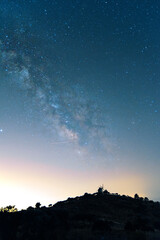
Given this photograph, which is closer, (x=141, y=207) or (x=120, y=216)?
(x=120, y=216)

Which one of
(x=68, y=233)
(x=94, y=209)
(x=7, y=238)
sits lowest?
(x=7, y=238)

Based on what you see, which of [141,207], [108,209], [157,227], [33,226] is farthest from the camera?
[141,207]

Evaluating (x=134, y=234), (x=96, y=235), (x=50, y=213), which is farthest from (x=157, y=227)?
(x=50, y=213)

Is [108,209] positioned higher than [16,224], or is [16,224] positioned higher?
[108,209]

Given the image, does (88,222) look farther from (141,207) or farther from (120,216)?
(141,207)

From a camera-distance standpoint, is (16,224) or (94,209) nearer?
(16,224)

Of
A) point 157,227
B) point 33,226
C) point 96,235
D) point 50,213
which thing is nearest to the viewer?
point 96,235

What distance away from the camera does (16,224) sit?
25594 mm

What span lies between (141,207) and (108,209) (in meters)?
7.91

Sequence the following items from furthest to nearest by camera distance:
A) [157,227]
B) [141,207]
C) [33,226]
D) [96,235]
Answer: [141,207] → [157,227] → [33,226] → [96,235]

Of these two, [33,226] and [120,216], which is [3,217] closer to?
[33,226]

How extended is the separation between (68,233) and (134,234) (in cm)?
743

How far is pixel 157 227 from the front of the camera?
97.3ft

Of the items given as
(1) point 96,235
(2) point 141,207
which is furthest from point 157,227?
(1) point 96,235
